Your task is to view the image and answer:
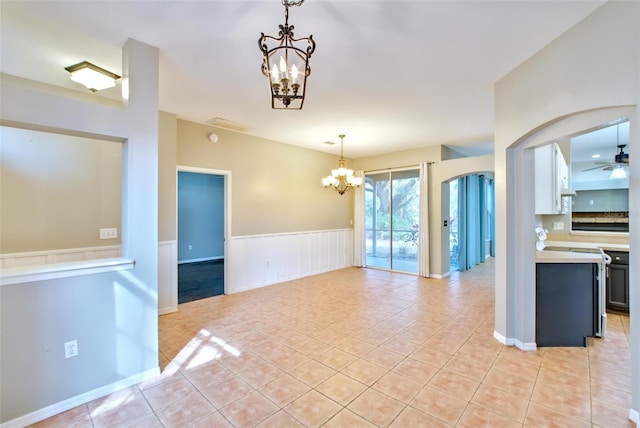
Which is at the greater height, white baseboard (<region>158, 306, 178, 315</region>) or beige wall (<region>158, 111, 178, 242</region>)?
beige wall (<region>158, 111, 178, 242</region>)

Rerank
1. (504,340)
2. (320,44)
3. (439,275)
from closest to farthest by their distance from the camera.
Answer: (320,44)
(504,340)
(439,275)

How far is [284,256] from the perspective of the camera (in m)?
5.95

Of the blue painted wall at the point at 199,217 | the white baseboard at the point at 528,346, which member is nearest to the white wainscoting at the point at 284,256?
the blue painted wall at the point at 199,217

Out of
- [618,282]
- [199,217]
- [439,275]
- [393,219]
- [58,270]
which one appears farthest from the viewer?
[199,217]

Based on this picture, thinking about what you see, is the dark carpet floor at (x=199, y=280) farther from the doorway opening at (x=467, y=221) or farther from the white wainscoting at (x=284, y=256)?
the doorway opening at (x=467, y=221)

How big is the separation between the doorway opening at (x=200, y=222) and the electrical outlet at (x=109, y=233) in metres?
3.88

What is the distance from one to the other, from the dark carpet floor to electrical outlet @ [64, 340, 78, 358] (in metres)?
2.62

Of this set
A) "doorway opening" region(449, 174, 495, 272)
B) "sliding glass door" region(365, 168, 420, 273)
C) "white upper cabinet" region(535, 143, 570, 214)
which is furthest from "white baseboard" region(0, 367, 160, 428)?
"doorway opening" region(449, 174, 495, 272)

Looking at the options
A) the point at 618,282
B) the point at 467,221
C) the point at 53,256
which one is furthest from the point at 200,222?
the point at 618,282

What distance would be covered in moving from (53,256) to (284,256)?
144 inches

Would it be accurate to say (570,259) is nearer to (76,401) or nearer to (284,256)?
(284,256)

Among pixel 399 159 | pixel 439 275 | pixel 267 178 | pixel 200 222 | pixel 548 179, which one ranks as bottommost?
pixel 439 275

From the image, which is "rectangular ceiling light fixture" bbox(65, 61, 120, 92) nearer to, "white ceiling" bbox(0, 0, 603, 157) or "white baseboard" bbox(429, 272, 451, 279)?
"white ceiling" bbox(0, 0, 603, 157)

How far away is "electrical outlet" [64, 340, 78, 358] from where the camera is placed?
6.82 ft
